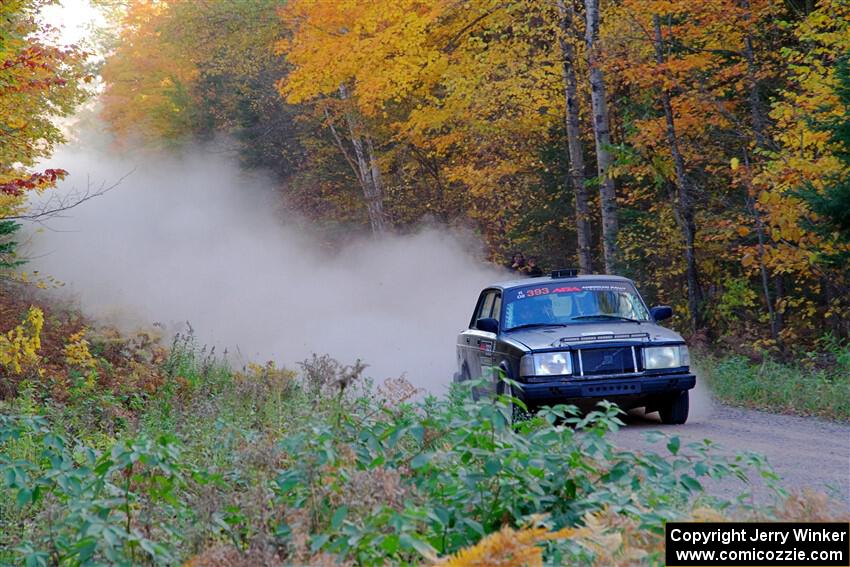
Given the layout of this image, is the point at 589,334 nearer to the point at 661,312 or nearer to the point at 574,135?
the point at 661,312

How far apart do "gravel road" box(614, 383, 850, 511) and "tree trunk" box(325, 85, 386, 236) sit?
70.1ft

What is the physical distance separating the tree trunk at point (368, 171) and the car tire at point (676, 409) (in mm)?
23350

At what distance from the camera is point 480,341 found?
13711mm

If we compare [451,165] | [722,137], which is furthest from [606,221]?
[451,165]

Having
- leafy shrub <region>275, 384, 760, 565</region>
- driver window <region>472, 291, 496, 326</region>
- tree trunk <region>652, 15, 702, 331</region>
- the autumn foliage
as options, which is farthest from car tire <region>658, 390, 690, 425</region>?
tree trunk <region>652, 15, 702, 331</region>

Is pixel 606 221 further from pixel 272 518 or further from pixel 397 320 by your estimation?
pixel 272 518

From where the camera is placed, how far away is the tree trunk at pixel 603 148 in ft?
74.8

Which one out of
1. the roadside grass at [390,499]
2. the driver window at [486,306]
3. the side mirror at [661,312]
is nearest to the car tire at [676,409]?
the side mirror at [661,312]

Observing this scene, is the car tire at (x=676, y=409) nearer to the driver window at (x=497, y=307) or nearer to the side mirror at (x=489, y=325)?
the side mirror at (x=489, y=325)

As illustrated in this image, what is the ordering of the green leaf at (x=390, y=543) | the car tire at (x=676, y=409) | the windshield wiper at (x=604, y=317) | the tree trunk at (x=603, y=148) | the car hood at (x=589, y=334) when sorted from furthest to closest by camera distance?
the tree trunk at (x=603, y=148) < the windshield wiper at (x=604, y=317) < the car tire at (x=676, y=409) < the car hood at (x=589, y=334) < the green leaf at (x=390, y=543)

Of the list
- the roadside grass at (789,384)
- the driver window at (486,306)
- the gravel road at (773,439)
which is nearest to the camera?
the gravel road at (773,439)

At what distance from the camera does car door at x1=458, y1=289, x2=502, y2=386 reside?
43.7ft
